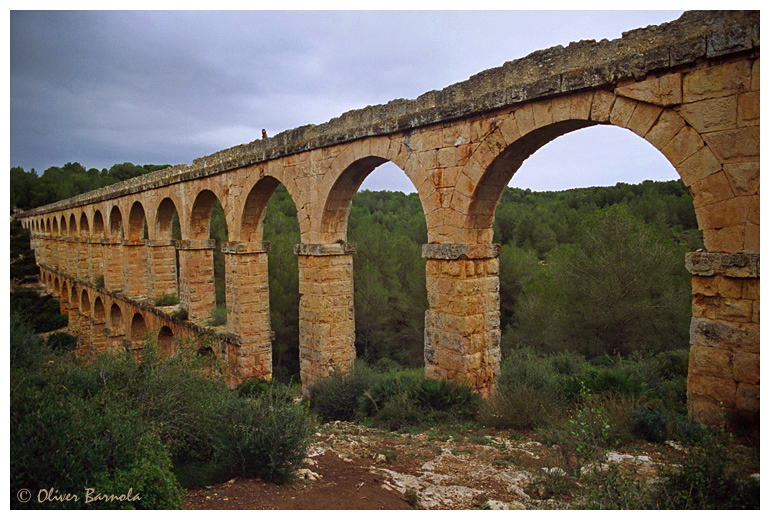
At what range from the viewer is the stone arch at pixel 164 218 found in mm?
12375

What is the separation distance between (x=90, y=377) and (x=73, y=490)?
173 centimetres

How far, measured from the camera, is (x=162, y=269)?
1301cm

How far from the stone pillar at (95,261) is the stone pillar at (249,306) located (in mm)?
10337

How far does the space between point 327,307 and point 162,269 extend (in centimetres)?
734

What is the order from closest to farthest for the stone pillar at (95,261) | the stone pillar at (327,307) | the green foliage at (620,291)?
the stone pillar at (327,307) < the green foliage at (620,291) < the stone pillar at (95,261)

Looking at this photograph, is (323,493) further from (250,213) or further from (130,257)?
(130,257)

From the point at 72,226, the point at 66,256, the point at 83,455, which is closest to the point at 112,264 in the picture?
the point at 72,226

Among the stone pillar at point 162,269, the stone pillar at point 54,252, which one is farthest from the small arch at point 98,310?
the stone pillar at point 54,252

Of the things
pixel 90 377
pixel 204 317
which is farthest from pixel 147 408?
pixel 204 317

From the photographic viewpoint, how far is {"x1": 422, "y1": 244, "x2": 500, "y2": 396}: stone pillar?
225 inches

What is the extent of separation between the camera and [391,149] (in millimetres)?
6344

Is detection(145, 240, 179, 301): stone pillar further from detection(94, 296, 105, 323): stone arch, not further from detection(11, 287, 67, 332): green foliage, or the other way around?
detection(11, 287, 67, 332): green foliage

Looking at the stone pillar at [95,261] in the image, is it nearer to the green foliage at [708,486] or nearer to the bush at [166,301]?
the bush at [166,301]

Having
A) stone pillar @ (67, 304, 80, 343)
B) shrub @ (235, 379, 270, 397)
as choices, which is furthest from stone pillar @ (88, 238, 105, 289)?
shrub @ (235, 379, 270, 397)
